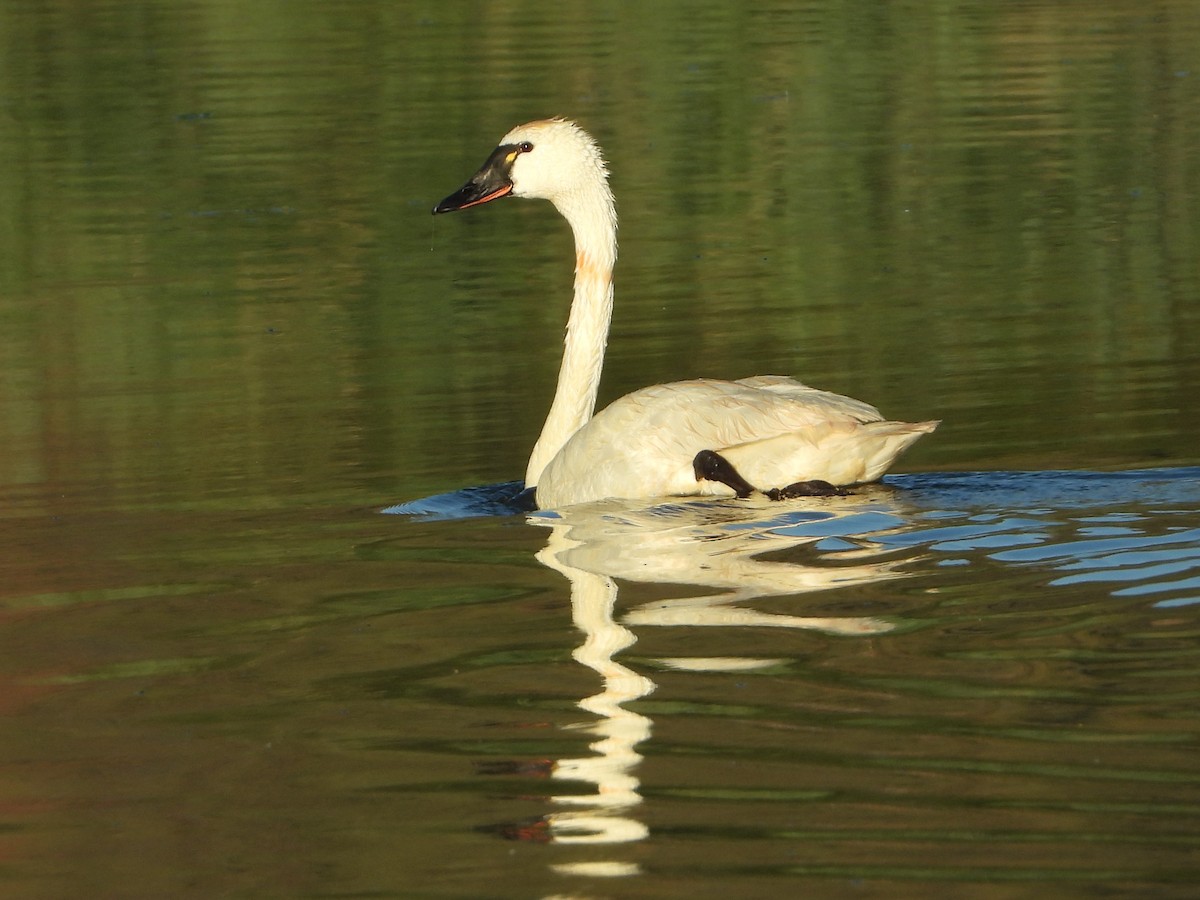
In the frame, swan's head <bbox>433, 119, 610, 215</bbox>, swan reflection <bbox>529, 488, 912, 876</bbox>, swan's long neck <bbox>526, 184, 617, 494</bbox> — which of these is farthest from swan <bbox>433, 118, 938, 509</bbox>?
swan's head <bbox>433, 119, 610, 215</bbox>

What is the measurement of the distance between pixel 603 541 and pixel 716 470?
1.88 feet

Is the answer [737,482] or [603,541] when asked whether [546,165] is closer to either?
[737,482]

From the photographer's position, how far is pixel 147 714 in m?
6.94

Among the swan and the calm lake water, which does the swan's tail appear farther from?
the calm lake water

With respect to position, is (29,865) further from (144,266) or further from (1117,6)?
(1117,6)

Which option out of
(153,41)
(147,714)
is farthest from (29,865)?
(153,41)

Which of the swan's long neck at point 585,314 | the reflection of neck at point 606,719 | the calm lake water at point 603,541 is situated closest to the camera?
the calm lake water at point 603,541

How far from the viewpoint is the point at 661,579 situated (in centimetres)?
816

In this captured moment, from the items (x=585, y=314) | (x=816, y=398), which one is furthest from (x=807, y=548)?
(x=585, y=314)

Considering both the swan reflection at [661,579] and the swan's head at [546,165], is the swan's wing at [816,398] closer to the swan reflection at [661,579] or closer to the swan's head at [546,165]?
the swan reflection at [661,579]

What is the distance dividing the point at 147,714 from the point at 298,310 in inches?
361

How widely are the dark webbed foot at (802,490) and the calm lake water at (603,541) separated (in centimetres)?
6

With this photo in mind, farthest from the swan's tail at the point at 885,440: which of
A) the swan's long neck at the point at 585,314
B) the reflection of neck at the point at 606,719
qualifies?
the swan's long neck at the point at 585,314

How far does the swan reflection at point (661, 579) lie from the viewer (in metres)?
5.83
